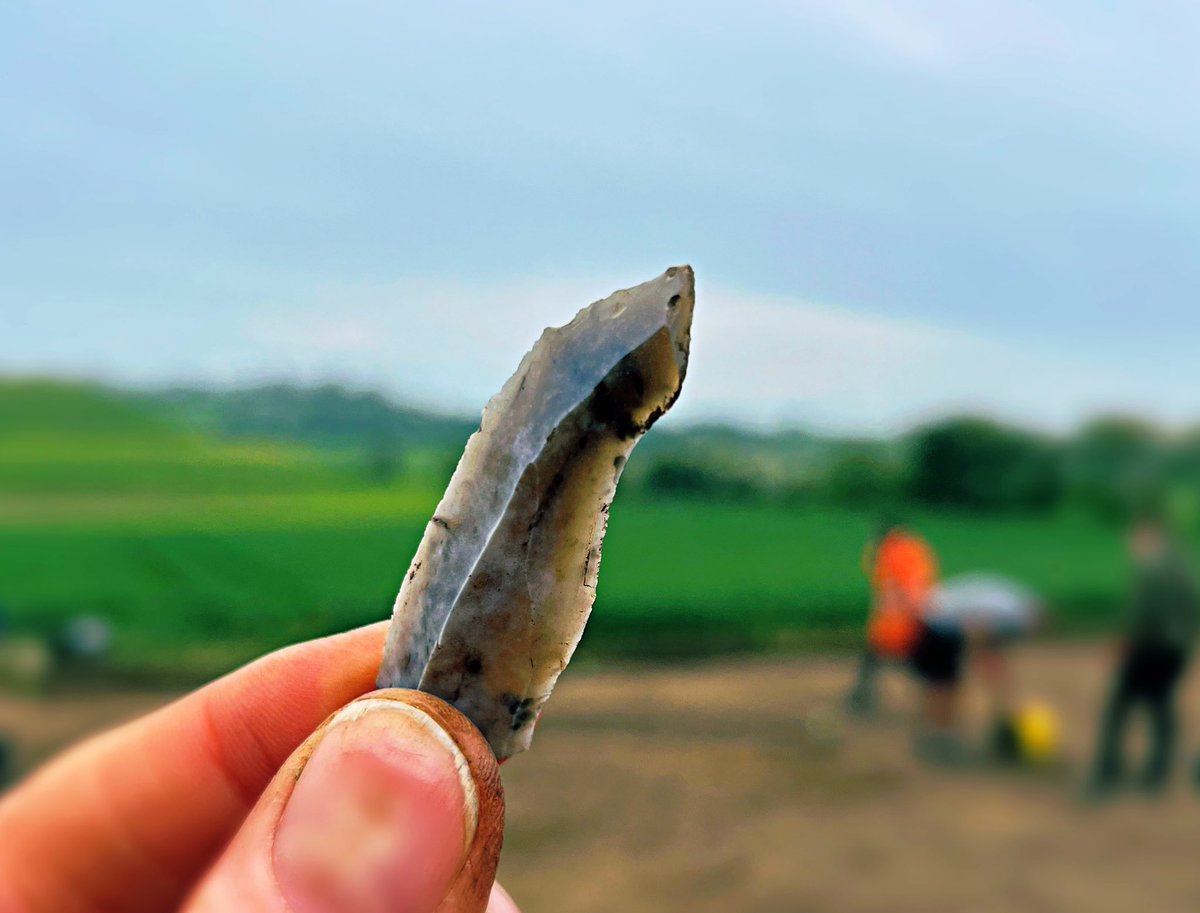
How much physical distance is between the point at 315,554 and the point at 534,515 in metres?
18.8

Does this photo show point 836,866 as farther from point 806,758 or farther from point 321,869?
point 321,869

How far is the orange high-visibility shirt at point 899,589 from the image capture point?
866cm

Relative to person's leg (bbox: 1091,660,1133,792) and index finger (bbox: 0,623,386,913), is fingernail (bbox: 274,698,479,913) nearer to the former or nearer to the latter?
index finger (bbox: 0,623,386,913)

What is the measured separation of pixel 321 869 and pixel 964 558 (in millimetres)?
21434

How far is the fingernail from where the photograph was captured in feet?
5.04

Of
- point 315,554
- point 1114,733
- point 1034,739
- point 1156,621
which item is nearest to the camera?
point 1156,621

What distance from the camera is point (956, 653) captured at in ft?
30.2

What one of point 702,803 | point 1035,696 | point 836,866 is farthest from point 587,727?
point 1035,696

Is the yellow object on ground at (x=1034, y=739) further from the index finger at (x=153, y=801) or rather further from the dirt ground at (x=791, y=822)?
the index finger at (x=153, y=801)

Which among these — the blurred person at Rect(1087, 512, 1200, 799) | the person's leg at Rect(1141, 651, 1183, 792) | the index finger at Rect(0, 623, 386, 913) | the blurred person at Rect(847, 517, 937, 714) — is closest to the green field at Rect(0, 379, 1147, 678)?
the blurred person at Rect(847, 517, 937, 714)

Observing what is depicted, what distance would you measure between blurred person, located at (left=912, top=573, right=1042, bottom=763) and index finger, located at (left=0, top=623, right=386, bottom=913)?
7511mm

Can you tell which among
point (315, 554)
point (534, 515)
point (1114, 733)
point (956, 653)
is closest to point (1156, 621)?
point (1114, 733)

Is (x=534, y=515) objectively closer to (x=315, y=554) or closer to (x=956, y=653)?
(x=956, y=653)

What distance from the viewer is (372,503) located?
928 inches
